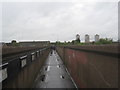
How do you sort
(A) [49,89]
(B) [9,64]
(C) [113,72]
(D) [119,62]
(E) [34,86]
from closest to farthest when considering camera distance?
(D) [119,62] → (C) [113,72] → (B) [9,64] → (A) [49,89] → (E) [34,86]

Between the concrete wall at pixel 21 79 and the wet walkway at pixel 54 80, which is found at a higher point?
the concrete wall at pixel 21 79

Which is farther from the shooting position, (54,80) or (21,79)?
(54,80)

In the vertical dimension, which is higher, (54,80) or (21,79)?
(21,79)

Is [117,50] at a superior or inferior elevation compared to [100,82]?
superior

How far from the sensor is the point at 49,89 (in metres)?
8.14

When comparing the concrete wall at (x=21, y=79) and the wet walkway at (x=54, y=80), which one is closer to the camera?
the concrete wall at (x=21, y=79)

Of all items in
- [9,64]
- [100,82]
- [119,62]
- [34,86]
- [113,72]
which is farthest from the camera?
[34,86]

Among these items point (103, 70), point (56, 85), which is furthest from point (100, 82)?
point (56, 85)

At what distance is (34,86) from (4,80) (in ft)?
17.7

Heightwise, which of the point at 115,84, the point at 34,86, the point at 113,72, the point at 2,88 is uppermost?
the point at 113,72

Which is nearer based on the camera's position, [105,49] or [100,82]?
[105,49]

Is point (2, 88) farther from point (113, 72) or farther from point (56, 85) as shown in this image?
point (56, 85)

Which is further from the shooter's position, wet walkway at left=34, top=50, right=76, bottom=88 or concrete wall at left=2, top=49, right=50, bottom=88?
wet walkway at left=34, top=50, right=76, bottom=88

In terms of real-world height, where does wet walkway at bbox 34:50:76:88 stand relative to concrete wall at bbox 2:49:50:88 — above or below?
below
